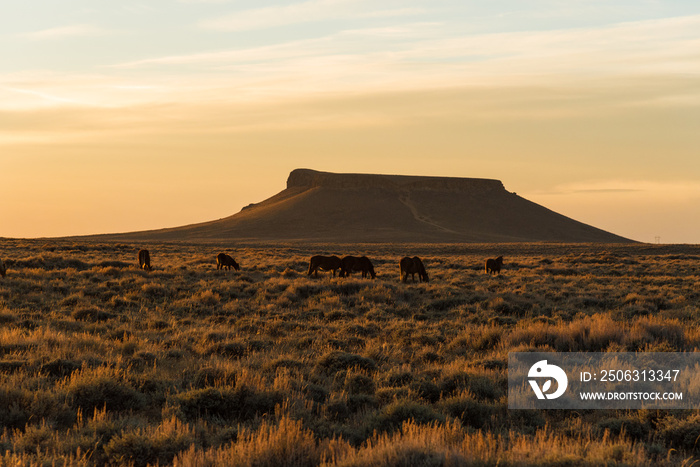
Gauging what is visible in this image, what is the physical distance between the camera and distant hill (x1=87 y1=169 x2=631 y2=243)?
135 m

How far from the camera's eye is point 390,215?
15438 centimetres

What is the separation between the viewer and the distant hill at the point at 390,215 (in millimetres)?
134625

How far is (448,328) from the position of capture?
1395cm

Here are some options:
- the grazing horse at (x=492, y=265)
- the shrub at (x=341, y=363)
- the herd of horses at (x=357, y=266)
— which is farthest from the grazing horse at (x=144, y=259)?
the shrub at (x=341, y=363)

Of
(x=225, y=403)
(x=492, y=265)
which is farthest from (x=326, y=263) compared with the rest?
(x=225, y=403)

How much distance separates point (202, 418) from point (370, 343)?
5.19 m

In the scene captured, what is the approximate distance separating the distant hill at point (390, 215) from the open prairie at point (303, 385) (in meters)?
100

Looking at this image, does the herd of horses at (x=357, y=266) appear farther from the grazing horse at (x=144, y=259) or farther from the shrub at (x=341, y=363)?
the shrub at (x=341, y=363)

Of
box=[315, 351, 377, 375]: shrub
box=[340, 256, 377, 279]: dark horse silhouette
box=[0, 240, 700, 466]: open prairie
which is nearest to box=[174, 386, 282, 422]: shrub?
box=[0, 240, 700, 466]: open prairie

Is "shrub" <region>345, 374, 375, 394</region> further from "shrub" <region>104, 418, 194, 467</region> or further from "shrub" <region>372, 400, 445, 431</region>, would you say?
"shrub" <region>104, 418, 194, 467</region>

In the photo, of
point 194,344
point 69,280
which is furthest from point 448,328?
point 69,280

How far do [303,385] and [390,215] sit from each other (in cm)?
14696

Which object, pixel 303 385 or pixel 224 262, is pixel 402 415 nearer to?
pixel 303 385

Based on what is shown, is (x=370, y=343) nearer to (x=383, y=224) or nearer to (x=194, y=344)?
(x=194, y=344)
